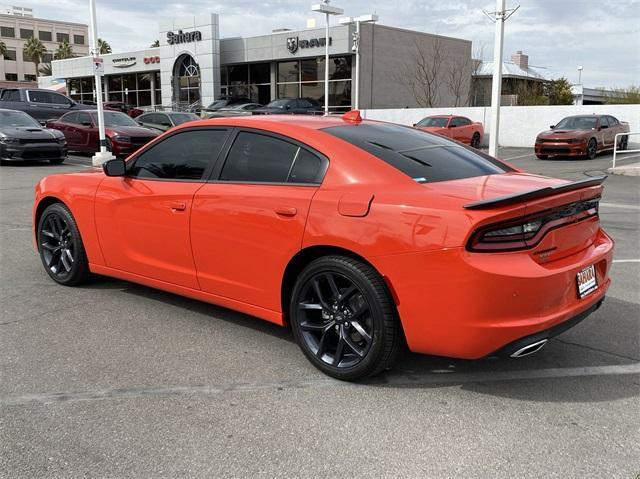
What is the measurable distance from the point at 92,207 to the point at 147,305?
934 mm

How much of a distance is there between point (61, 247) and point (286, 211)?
2776 mm

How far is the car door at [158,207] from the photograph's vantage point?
4.36m

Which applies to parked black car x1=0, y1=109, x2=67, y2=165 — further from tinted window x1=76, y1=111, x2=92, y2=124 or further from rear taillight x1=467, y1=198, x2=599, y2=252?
rear taillight x1=467, y1=198, x2=599, y2=252

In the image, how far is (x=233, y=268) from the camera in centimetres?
405

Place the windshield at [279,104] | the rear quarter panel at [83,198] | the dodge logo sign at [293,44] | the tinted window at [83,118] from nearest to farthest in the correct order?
the rear quarter panel at [83,198], the tinted window at [83,118], the windshield at [279,104], the dodge logo sign at [293,44]

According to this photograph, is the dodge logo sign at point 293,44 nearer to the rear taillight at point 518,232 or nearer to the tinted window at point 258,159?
the tinted window at point 258,159

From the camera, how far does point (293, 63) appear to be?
3947 centimetres

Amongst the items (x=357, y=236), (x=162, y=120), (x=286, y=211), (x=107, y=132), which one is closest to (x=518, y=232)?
(x=357, y=236)

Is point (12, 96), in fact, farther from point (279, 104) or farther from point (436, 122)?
point (436, 122)

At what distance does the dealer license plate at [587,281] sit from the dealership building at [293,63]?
32901 millimetres

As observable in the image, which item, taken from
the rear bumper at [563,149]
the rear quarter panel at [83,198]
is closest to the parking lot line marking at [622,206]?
the rear quarter panel at [83,198]

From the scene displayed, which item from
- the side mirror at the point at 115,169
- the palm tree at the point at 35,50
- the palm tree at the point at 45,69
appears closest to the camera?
the side mirror at the point at 115,169

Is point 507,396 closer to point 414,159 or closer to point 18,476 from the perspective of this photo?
point 414,159

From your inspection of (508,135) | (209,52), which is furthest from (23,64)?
(508,135)
